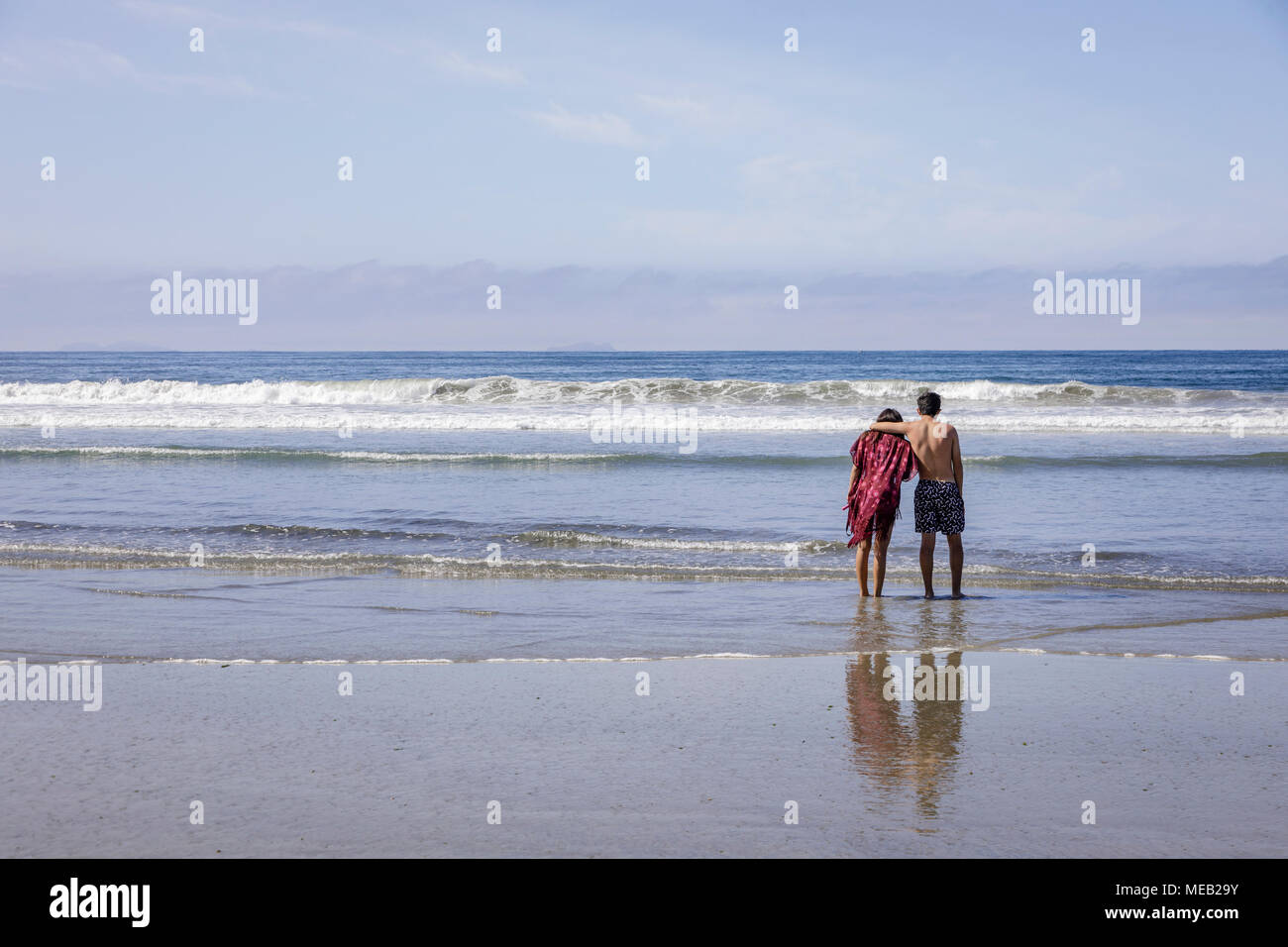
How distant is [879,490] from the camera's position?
8.80 meters

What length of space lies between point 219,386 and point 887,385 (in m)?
23.3

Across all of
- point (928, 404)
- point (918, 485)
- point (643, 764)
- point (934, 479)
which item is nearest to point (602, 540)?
point (918, 485)

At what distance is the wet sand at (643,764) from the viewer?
11.9 ft

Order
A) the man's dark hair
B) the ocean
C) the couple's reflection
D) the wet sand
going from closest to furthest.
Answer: the wet sand
the couple's reflection
the ocean
the man's dark hair

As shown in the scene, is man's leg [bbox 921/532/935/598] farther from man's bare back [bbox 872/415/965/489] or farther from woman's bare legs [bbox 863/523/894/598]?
man's bare back [bbox 872/415/965/489]

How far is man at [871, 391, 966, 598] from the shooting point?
8.69 metres

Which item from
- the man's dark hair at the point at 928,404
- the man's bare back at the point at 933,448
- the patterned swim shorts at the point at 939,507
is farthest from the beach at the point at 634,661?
the man's dark hair at the point at 928,404

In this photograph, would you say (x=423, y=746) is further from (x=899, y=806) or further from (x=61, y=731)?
(x=899, y=806)

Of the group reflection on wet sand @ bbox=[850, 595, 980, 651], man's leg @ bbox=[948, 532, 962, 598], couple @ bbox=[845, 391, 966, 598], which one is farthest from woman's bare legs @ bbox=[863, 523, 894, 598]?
man's leg @ bbox=[948, 532, 962, 598]

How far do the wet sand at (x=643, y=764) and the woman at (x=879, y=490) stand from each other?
8.46 feet

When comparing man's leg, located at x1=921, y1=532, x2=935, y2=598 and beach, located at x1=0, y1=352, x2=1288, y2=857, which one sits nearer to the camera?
beach, located at x1=0, y1=352, x2=1288, y2=857

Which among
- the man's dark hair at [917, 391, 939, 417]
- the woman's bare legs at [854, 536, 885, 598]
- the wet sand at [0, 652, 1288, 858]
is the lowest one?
the wet sand at [0, 652, 1288, 858]

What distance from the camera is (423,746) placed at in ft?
15.3

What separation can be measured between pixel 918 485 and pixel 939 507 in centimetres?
24
